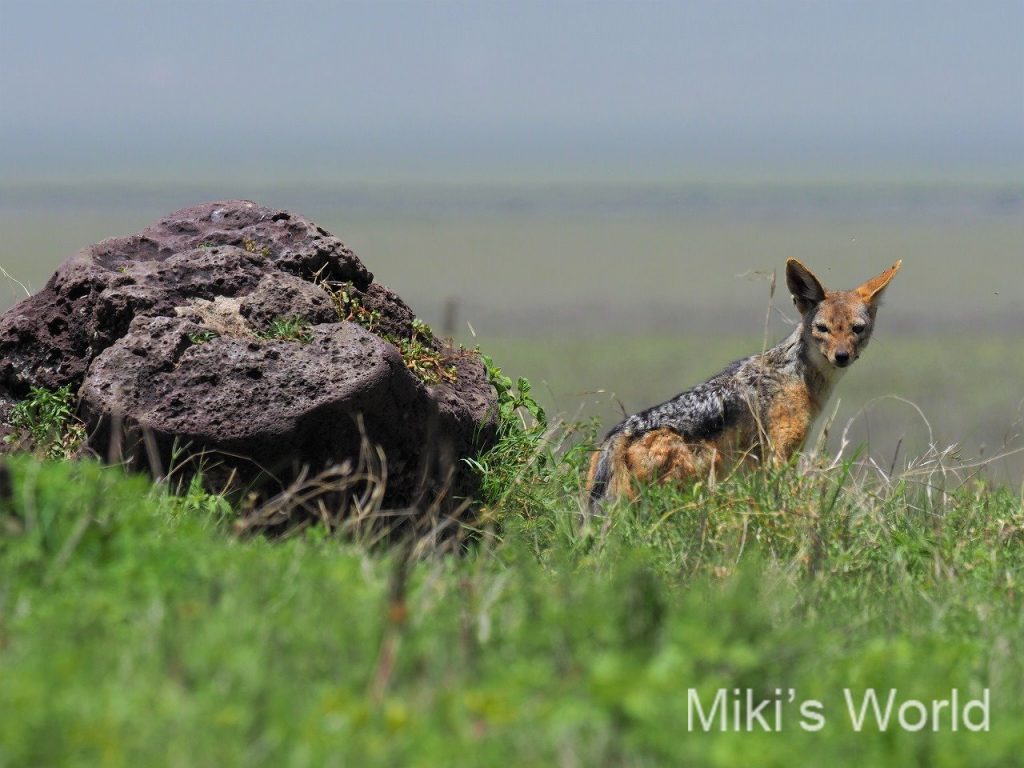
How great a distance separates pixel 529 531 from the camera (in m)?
7.96

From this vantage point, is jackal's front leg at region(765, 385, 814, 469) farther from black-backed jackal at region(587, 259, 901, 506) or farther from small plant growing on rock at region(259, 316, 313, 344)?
small plant growing on rock at region(259, 316, 313, 344)

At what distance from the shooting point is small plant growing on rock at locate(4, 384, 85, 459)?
297 inches

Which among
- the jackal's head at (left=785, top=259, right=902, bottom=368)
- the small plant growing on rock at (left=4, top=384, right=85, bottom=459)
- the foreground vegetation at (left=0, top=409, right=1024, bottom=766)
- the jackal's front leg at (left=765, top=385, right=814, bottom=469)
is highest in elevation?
the jackal's head at (left=785, top=259, right=902, bottom=368)

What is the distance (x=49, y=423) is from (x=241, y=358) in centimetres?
111

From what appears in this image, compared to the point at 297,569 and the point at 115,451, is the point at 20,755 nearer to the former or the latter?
the point at 297,569

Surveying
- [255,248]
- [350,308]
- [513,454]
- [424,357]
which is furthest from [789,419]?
[255,248]

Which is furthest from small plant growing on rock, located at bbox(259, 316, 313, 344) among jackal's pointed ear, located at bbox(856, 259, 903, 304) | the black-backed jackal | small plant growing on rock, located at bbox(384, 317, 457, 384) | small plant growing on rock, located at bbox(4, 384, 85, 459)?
jackal's pointed ear, located at bbox(856, 259, 903, 304)

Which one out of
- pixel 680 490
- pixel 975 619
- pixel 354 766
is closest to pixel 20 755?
pixel 354 766

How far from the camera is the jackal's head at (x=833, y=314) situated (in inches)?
384

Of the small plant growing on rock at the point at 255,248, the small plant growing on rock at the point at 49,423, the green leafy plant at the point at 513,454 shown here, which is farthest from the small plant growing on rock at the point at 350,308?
the small plant growing on rock at the point at 49,423

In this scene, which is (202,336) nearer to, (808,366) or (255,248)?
(255,248)

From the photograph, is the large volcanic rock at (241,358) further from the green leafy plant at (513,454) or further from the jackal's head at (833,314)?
the jackal's head at (833,314)

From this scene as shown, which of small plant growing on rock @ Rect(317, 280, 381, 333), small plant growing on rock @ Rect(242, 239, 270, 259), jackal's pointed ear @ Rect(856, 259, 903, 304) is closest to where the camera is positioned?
small plant growing on rock @ Rect(317, 280, 381, 333)

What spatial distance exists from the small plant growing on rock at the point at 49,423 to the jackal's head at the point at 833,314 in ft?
14.9
